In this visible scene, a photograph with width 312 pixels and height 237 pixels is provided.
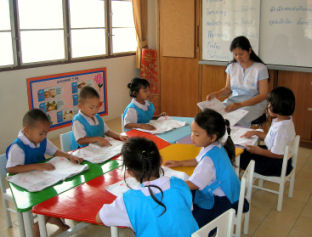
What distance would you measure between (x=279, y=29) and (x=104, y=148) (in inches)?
113

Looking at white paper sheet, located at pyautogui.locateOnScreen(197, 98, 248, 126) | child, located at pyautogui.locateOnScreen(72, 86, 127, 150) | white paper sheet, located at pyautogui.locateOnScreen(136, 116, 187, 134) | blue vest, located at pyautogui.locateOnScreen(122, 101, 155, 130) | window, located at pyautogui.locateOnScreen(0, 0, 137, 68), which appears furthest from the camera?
window, located at pyautogui.locateOnScreen(0, 0, 137, 68)

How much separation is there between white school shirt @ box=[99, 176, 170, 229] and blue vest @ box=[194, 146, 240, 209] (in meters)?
0.52

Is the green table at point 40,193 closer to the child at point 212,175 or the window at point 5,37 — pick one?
the child at point 212,175

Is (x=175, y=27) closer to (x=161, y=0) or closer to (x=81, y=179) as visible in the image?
(x=161, y=0)

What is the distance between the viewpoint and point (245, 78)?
3615 mm

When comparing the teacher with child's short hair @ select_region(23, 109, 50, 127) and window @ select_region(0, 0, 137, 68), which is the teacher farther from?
window @ select_region(0, 0, 137, 68)

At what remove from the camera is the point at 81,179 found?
2.03 metres

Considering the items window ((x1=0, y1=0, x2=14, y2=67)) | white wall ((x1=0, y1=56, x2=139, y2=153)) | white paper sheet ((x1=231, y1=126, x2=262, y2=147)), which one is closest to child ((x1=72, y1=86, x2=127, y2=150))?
white paper sheet ((x1=231, y1=126, x2=262, y2=147))

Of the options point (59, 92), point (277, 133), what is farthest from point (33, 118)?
point (59, 92)

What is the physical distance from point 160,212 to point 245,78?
98.3 inches

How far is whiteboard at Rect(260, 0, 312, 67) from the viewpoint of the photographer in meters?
4.09

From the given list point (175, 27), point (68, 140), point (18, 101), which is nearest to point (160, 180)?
point (68, 140)

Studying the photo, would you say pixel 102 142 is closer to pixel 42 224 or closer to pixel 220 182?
pixel 42 224

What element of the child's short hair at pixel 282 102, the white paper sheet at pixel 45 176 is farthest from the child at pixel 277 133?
the white paper sheet at pixel 45 176
